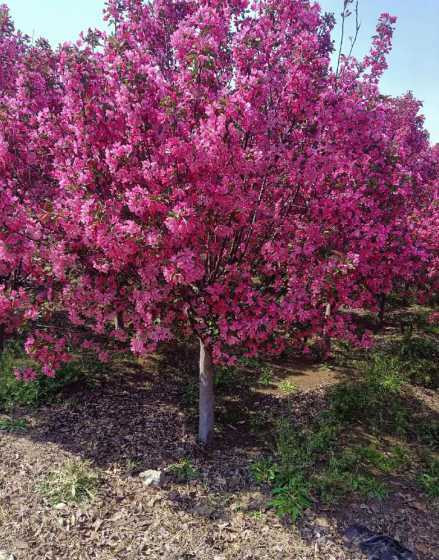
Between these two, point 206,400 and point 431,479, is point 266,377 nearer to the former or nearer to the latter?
point 206,400

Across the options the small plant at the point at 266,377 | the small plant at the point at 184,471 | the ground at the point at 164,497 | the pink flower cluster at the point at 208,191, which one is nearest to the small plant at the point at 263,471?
the ground at the point at 164,497

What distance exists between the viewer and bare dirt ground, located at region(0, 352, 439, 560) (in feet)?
14.9

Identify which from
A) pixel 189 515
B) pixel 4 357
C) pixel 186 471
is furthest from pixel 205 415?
pixel 4 357

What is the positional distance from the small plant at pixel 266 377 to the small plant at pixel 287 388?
9.7 inches

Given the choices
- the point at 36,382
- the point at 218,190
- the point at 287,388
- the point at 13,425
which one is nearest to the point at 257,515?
the point at 287,388

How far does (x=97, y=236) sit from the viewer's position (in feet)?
14.6

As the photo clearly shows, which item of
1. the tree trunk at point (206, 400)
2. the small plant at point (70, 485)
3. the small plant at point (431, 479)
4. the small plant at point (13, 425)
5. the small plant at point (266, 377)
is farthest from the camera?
the small plant at point (266, 377)

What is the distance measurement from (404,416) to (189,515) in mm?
4514

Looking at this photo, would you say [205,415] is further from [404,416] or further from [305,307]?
[404,416]

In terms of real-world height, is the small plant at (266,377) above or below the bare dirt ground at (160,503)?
above

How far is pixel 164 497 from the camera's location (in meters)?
5.28

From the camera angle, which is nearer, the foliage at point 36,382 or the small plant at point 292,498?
the small plant at point 292,498

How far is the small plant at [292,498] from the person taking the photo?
505cm

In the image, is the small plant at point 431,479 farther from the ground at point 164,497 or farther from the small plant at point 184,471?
the small plant at point 184,471
